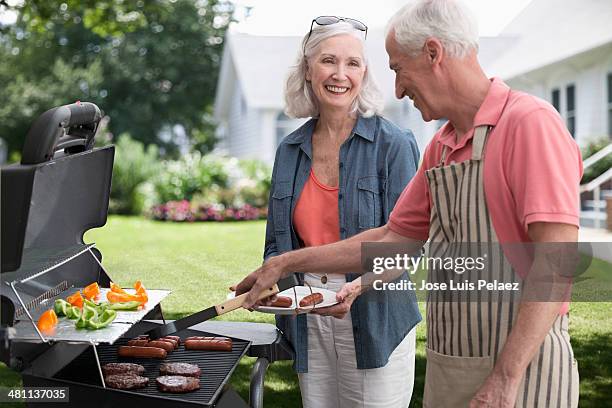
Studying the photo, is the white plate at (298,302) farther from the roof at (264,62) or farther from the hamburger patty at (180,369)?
the roof at (264,62)

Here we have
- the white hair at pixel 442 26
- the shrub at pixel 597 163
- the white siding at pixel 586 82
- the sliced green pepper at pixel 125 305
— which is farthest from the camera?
the white siding at pixel 586 82

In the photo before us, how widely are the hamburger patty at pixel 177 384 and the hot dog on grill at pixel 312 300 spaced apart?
377mm

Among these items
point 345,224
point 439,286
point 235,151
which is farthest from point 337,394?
point 235,151

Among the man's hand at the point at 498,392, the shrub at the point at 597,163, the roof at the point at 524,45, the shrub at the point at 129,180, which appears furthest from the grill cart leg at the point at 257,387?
the shrub at the point at 129,180

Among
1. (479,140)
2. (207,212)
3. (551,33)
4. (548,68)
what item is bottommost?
(207,212)

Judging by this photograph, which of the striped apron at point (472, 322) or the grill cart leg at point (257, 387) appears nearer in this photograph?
the striped apron at point (472, 322)

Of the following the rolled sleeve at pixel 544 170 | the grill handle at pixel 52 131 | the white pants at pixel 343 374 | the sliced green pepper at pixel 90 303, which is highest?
the grill handle at pixel 52 131

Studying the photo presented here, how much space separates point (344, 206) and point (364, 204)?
7 centimetres

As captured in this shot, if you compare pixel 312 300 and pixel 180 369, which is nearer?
pixel 180 369

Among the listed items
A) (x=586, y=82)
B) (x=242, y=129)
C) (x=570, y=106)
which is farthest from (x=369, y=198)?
(x=242, y=129)

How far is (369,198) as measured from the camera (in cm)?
247

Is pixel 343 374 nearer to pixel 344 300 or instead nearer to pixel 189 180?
pixel 344 300

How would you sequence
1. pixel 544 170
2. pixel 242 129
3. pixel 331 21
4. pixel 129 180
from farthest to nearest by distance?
pixel 242 129 → pixel 129 180 → pixel 331 21 → pixel 544 170

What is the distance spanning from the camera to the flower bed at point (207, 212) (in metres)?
11.8
